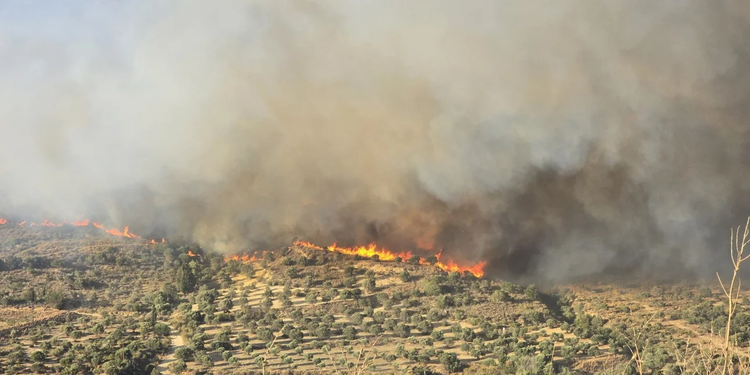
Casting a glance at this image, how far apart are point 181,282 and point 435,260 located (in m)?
13.3

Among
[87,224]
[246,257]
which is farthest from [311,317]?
[87,224]

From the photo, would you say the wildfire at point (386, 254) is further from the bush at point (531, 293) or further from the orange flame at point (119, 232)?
the orange flame at point (119, 232)

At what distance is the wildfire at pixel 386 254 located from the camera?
3369cm

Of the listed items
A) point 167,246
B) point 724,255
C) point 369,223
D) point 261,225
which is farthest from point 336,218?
point 724,255

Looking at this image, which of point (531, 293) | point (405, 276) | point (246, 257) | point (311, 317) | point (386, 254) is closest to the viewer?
point (311, 317)

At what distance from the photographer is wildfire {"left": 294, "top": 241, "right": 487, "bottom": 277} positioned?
33688 millimetres

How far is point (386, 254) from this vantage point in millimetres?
34938

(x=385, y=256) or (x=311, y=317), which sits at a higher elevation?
(x=385, y=256)

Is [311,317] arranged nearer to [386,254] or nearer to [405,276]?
[405,276]

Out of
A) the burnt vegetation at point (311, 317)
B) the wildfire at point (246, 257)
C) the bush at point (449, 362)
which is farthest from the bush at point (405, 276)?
the wildfire at point (246, 257)

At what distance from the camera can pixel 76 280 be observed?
29766 millimetres

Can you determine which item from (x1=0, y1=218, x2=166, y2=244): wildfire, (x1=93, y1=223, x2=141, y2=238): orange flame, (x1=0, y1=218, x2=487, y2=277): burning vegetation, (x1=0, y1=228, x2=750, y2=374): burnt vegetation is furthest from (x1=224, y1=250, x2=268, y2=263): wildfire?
(x1=93, y1=223, x2=141, y2=238): orange flame

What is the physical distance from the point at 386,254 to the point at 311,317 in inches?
383

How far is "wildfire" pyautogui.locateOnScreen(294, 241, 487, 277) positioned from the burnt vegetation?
1.25 m
